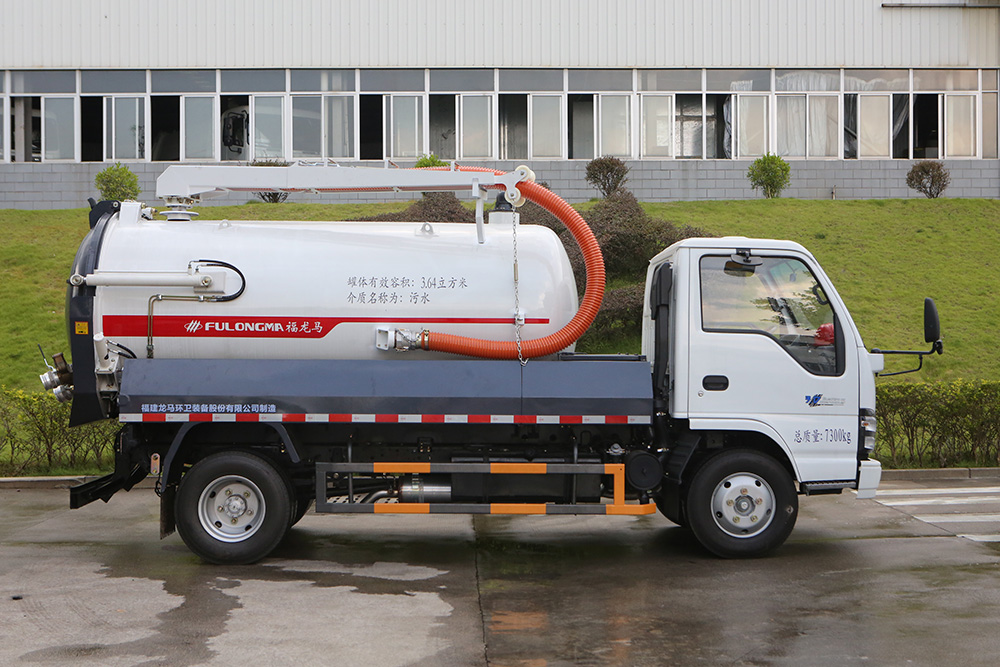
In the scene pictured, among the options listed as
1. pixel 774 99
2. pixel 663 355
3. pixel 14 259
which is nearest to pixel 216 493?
pixel 663 355

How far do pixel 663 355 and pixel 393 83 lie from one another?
72.7 ft

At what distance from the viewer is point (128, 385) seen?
8.10 m

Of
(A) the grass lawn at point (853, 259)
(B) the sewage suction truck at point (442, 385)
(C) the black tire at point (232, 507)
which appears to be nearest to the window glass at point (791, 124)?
(A) the grass lawn at point (853, 259)

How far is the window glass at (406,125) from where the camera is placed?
2911 centimetres

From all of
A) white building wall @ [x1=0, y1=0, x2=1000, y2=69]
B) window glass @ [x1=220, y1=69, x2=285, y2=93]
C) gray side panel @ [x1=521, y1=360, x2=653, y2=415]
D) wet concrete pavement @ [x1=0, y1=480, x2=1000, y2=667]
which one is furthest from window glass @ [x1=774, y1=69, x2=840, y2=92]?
gray side panel @ [x1=521, y1=360, x2=653, y2=415]

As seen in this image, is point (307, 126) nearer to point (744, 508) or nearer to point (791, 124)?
point (791, 124)

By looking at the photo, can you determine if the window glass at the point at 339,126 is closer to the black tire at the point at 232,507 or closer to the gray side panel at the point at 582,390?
the black tire at the point at 232,507

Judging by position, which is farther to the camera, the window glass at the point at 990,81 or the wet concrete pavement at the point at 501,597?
the window glass at the point at 990,81

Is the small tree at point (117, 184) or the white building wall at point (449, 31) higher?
the white building wall at point (449, 31)

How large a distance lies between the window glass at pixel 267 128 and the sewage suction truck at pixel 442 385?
21.2 m

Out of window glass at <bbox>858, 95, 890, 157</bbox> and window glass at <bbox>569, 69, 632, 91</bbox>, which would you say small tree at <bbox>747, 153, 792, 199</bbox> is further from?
window glass at <bbox>569, 69, 632, 91</bbox>

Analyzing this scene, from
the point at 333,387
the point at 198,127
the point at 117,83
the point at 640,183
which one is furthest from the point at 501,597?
the point at 117,83

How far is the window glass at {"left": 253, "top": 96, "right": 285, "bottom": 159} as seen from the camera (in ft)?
95.0

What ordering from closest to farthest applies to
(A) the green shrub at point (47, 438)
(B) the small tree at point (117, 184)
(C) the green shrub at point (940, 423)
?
(A) the green shrub at point (47, 438), (C) the green shrub at point (940, 423), (B) the small tree at point (117, 184)
